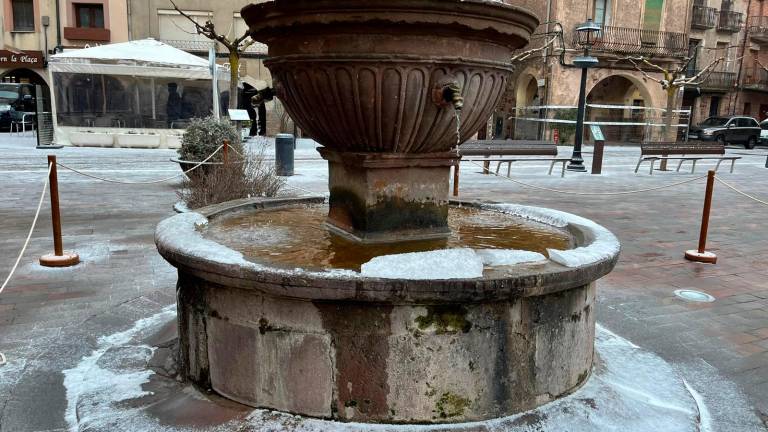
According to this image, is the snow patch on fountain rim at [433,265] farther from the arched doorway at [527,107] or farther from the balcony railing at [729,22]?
the balcony railing at [729,22]

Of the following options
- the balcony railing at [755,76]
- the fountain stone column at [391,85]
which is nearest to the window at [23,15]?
the fountain stone column at [391,85]

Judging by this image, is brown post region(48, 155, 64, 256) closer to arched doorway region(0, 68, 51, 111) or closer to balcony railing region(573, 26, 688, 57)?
balcony railing region(573, 26, 688, 57)

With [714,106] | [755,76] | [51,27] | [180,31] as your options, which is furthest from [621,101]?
[51,27]

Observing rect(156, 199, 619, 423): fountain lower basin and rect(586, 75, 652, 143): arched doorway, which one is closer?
rect(156, 199, 619, 423): fountain lower basin

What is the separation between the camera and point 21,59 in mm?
28469

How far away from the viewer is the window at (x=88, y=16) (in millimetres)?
28141

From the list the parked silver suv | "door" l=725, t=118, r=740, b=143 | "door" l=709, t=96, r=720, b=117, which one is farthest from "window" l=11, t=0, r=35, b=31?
"door" l=709, t=96, r=720, b=117

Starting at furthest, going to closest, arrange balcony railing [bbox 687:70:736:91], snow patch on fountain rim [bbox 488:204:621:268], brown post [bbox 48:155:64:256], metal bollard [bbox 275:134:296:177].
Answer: balcony railing [bbox 687:70:736:91] < metal bollard [bbox 275:134:296:177] < brown post [bbox 48:155:64:256] < snow patch on fountain rim [bbox 488:204:621:268]

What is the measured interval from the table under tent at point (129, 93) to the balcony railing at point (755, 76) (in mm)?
31713

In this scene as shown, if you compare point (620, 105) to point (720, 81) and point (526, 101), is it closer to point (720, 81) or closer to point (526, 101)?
point (526, 101)

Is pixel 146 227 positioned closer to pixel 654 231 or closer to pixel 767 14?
pixel 654 231

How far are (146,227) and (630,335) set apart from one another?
5407 millimetres

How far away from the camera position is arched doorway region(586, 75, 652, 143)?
101 ft

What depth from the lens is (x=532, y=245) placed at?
3.73 m
